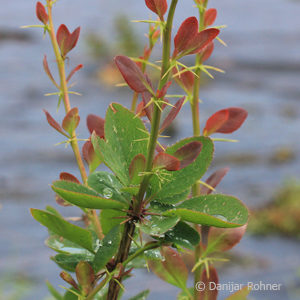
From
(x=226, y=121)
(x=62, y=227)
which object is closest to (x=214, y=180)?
(x=226, y=121)

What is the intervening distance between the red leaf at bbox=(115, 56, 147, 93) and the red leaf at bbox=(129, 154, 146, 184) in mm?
42

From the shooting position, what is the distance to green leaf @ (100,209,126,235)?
1.17 feet

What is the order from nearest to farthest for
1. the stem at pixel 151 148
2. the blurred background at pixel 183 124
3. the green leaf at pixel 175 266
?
the stem at pixel 151 148 → the green leaf at pixel 175 266 → the blurred background at pixel 183 124

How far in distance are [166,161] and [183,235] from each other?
0.20 feet

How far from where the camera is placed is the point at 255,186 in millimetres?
3633

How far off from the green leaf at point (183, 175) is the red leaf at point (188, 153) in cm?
3

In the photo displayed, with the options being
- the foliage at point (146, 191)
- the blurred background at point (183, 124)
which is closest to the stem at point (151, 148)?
the foliage at point (146, 191)

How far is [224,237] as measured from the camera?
0.41 m

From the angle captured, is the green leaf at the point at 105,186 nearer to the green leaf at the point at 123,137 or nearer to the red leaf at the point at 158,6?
the green leaf at the point at 123,137

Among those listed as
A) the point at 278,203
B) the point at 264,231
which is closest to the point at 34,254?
the point at 264,231

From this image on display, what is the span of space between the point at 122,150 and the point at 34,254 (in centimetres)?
268

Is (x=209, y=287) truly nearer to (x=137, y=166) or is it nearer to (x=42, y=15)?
(x=137, y=166)

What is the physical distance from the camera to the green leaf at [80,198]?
11.9 inches

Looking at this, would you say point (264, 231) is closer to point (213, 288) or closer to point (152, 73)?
point (152, 73)
